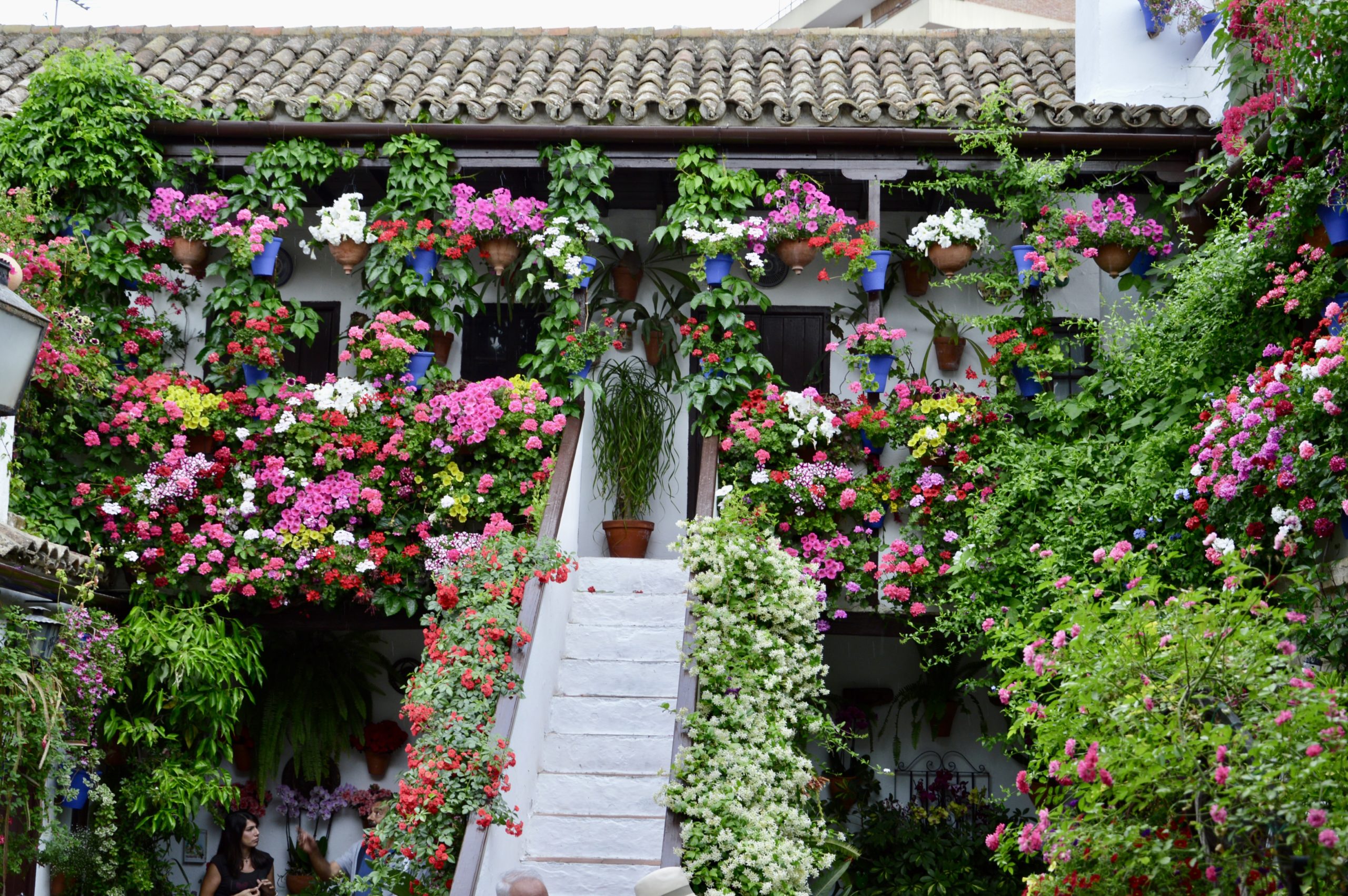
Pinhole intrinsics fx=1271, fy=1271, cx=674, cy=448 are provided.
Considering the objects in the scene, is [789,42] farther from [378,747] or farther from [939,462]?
[378,747]

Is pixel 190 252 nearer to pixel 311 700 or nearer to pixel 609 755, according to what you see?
pixel 311 700

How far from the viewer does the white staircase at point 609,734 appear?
6621mm

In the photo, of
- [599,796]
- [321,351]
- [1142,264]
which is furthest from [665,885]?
[321,351]

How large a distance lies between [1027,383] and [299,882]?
622 cm

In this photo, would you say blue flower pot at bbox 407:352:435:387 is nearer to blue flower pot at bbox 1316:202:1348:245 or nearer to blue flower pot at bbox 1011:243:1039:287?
blue flower pot at bbox 1011:243:1039:287

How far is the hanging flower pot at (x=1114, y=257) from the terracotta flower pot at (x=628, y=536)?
3.71 meters

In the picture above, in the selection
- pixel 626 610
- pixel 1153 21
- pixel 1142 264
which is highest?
pixel 1153 21

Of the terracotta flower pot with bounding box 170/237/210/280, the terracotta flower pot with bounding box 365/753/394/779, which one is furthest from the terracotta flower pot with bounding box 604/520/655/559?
the terracotta flower pot with bounding box 170/237/210/280

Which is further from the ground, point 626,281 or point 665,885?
point 626,281

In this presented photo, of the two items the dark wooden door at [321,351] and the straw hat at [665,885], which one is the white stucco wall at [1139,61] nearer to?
the dark wooden door at [321,351]

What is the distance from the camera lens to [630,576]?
8609 millimetres

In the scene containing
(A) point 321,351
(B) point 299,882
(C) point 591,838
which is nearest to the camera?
(C) point 591,838

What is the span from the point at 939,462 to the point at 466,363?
12.6 feet

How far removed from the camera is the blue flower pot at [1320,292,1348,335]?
5445 millimetres
